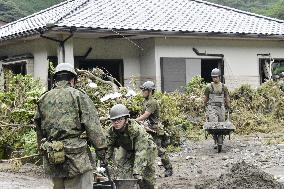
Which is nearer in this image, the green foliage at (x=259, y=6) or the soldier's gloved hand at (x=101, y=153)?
the soldier's gloved hand at (x=101, y=153)

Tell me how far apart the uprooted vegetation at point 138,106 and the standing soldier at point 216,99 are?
1.12 meters

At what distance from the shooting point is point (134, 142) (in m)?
7.43

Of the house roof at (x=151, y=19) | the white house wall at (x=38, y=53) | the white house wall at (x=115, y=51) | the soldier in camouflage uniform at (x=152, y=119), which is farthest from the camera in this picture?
the white house wall at (x=115, y=51)

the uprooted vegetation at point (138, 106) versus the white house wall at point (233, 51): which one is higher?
the white house wall at point (233, 51)

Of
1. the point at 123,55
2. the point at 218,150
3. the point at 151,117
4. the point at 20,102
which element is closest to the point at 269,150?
the point at 218,150

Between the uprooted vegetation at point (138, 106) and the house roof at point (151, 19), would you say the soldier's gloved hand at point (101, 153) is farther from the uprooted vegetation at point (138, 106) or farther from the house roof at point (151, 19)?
the house roof at point (151, 19)

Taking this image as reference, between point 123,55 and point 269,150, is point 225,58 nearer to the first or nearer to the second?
point 123,55

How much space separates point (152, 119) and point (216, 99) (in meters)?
3.23

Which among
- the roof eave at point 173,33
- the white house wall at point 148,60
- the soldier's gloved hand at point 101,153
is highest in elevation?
the roof eave at point 173,33

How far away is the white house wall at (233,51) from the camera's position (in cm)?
1902

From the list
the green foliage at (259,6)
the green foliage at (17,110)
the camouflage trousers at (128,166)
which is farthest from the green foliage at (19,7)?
the camouflage trousers at (128,166)

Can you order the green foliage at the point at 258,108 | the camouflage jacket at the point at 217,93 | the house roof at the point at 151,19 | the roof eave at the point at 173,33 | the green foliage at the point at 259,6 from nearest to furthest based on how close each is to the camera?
the camouflage jacket at the point at 217,93
the roof eave at the point at 173,33
the green foliage at the point at 258,108
the house roof at the point at 151,19
the green foliage at the point at 259,6

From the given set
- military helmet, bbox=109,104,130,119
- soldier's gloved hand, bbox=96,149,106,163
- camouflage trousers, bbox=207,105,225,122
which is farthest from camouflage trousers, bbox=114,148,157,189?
camouflage trousers, bbox=207,105,225,122

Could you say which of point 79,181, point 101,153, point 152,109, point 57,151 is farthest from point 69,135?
point 152,109
